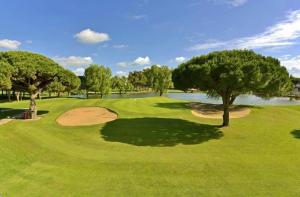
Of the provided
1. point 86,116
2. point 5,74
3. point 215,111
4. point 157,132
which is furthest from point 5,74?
point 215,111

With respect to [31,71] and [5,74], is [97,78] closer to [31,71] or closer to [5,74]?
[31,71]

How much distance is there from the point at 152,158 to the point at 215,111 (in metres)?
16.2

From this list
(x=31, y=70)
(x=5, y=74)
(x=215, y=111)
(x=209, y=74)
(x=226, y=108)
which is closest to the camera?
(x=209, y=74)

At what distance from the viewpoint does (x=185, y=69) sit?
20.2 metres

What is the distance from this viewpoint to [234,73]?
16688 millimetres

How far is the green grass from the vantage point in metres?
10.4

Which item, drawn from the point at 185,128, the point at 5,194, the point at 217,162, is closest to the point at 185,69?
the point at 185,128

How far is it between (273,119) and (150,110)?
1330 centimetres

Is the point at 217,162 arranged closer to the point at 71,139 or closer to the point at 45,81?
the point at 71,139

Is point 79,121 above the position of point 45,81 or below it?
below

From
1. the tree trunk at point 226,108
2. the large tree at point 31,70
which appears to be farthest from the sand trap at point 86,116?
the tree trunk at point 226,108

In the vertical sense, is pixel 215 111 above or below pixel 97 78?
below

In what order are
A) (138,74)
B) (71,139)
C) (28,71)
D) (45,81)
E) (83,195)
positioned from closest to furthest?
(83,195) < (71,139) < (28,71) < (45,81) < (138,74)

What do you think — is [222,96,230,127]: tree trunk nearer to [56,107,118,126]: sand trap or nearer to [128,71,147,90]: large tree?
[56,107,118,126]: sand trap
